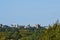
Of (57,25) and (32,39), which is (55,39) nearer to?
(57,25)

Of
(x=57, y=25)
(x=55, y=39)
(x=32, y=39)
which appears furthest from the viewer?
(x=32, y=39)

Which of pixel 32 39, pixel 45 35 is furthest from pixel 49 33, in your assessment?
pixel 32 39

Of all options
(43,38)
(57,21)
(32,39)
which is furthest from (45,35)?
(32,39)

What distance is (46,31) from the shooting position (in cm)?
2142

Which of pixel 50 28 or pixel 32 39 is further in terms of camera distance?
pixel 32 39

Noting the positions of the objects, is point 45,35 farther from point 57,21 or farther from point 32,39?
point 32,39

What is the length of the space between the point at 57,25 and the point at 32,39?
6.07 m

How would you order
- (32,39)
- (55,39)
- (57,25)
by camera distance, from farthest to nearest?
(32,39)
(57,25)
(55,39)

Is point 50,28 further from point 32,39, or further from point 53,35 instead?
point 32,39

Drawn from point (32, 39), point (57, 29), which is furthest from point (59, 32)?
point (32, 39)

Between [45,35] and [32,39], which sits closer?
[45,35]

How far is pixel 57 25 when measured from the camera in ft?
71.6

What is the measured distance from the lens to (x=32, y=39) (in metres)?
27.5

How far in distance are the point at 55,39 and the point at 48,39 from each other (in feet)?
1.47
